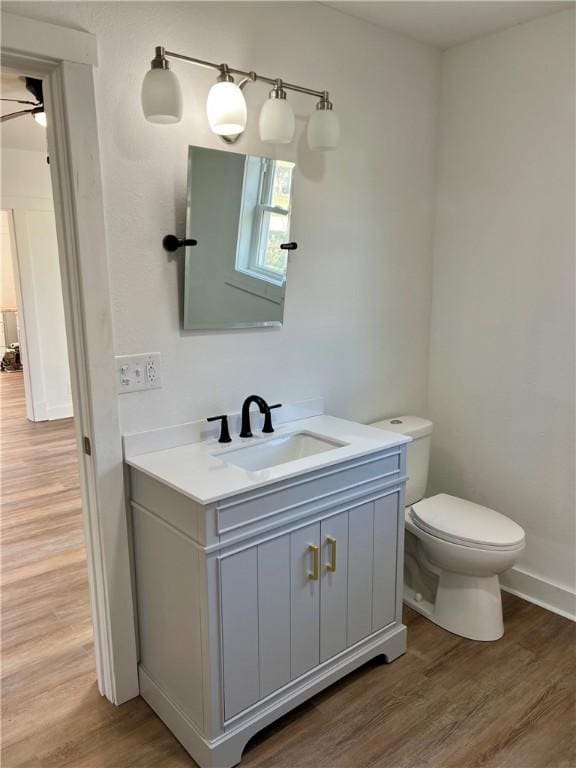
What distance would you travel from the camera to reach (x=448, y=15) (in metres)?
2.25

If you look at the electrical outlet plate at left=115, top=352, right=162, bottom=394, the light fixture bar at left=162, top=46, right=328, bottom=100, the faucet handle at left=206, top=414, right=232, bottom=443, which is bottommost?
the faucet handle at left=206, top=414, right=232, bottom=443

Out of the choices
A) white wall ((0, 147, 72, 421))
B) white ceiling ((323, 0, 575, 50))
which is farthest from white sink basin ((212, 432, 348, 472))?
white wall ((0, 147, 72, 421))

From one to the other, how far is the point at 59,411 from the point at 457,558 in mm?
4694

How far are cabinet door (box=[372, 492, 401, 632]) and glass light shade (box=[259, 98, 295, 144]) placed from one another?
1.32 metres

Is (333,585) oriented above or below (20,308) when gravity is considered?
below

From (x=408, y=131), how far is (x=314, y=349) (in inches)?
43.7

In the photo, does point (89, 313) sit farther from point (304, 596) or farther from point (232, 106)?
point (304, 596)

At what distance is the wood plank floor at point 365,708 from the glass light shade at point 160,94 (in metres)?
1.93

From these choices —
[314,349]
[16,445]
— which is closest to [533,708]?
[314,349]

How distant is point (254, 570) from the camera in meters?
1.68

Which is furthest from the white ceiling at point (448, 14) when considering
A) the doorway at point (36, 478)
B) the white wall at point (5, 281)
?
the white wall at point (5, 281)

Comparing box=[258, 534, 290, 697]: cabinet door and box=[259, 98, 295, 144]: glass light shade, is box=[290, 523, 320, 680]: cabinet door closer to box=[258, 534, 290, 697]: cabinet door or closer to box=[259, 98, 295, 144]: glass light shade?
box=[258, 534, 290, 697]: cabinet door

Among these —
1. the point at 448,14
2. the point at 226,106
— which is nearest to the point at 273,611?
the point at 226,106

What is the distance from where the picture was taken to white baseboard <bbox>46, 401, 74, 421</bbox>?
5.74 meters
